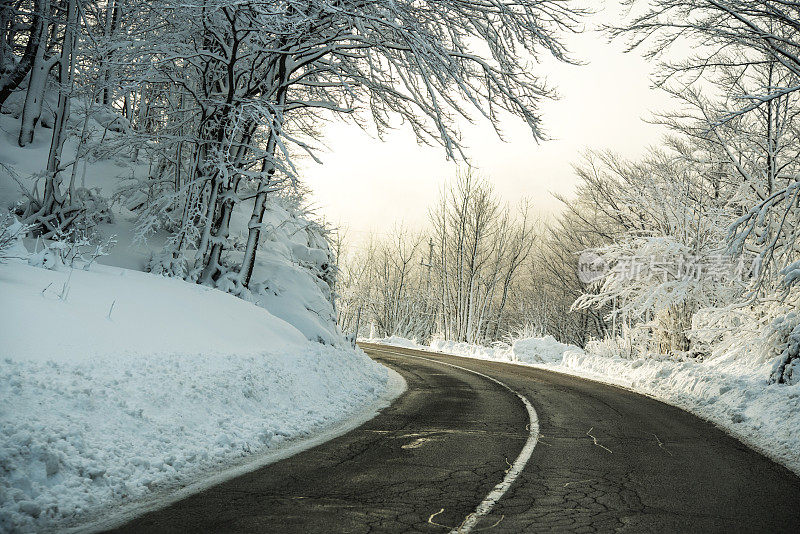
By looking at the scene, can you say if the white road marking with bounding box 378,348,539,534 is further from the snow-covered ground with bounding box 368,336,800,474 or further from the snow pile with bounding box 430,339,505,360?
the snow pile with bounding box 430,339,505,360

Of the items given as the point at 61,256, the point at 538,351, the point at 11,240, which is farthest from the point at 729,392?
the point at 538,351

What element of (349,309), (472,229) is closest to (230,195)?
(472,229)

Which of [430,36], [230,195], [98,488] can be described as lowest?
[98,488]

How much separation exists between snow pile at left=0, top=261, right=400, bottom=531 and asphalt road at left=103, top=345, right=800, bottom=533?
2.09ft

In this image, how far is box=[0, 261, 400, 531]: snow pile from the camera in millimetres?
4535

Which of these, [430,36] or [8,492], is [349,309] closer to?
[430,36]

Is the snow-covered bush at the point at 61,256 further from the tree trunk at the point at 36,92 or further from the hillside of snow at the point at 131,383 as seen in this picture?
the tree trunk at the point at 36,92

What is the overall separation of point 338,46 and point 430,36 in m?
2.83

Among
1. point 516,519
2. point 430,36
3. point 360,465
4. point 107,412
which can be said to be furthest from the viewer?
point 430,36

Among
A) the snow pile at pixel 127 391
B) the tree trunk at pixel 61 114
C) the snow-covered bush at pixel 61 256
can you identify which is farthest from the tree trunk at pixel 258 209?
the snow-covered bush at pixel 61 256

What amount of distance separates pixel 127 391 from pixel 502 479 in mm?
4023

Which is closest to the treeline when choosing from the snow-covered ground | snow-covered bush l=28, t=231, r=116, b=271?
the snow-covered ground

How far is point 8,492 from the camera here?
4.06 m

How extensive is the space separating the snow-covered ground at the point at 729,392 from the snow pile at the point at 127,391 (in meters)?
6.29
